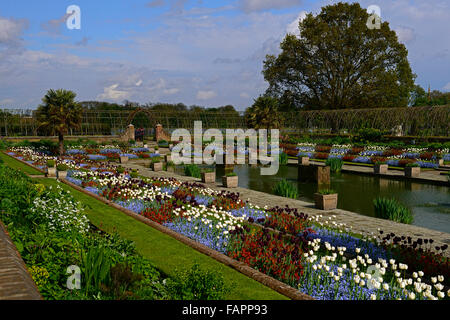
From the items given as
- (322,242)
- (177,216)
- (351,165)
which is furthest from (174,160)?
(322,242)

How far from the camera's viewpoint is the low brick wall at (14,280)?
12.3 ft

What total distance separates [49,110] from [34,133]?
16.9m

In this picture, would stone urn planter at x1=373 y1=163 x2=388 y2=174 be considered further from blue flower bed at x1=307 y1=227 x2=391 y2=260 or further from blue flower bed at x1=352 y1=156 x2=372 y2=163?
blue flower bed at x1=307 y1=227 x2=391 y2=260

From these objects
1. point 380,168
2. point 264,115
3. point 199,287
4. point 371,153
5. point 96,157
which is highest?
point 264,115

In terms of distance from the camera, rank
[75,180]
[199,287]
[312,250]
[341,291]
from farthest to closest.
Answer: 1. [75,180]
2. [312,250]
3. [341,291]
4. [199,287]

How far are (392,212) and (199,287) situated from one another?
787cm

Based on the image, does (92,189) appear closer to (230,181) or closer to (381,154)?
(230,181)

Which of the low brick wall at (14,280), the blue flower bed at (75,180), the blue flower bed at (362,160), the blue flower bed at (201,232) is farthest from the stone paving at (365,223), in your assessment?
the blue flower bed at (362,160)

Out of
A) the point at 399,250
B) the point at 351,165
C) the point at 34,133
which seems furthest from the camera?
the point at 34,133

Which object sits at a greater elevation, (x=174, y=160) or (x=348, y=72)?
(x=348, y=72)

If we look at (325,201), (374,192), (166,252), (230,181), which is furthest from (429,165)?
(166,252)

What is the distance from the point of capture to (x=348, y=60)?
1858 inches
